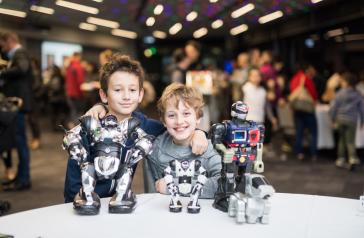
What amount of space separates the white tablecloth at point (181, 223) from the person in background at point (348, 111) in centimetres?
322

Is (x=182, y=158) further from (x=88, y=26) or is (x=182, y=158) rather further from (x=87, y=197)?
(x=88, y=26)

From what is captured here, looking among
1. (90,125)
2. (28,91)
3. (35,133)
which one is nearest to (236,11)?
(90,125)

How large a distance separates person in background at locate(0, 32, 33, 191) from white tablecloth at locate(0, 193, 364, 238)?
2371 millimetres

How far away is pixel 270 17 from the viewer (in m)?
2.65

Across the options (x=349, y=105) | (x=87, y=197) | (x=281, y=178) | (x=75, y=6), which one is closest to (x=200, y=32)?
(x=75, y=6)

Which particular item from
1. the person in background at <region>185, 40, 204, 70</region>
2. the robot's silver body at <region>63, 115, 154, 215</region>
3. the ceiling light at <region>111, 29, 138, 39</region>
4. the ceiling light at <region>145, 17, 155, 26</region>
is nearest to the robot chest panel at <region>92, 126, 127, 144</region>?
the robot's silver body at <region>63, 115, 154, 215</region>

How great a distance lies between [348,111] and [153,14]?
2840mm

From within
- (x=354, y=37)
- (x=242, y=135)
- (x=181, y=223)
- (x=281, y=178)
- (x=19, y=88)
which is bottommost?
(x=281, y=178)

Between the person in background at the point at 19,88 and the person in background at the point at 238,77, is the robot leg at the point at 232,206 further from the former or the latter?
the person in background at the point at 238,77

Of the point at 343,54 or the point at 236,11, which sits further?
the point at 343,54

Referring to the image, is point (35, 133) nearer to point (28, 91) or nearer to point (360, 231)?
point (28, 91)

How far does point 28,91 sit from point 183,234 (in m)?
2.89

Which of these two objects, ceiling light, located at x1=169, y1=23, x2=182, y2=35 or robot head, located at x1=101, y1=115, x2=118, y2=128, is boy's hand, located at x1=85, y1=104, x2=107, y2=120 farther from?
ceiling light, located at x1=169, y1=23, x2=182, y2=35

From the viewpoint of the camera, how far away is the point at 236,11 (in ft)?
7.75
